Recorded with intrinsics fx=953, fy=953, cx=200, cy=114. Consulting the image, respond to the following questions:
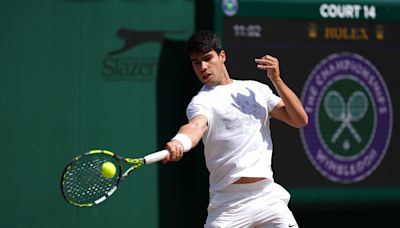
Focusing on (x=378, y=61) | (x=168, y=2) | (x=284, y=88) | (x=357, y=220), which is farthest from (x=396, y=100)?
(x=284, y=88)

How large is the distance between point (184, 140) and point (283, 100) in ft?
3.16

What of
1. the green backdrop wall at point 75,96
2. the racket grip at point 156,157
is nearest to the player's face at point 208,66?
the racket grip at point 156,157

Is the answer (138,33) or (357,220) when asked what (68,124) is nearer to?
(138,33)

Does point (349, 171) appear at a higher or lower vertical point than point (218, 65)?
lower

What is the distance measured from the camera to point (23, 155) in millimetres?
7148

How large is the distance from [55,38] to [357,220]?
9.80 ft

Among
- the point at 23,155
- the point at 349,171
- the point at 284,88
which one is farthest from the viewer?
the point at 349,171

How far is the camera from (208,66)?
548 cm

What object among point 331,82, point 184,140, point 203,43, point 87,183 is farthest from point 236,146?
point 331,82

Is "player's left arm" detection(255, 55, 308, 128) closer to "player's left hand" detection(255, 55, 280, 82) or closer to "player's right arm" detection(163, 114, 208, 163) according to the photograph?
"player's left hand" detection(255, 55, 280, 82)

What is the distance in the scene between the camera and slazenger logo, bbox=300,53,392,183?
7.55 metres

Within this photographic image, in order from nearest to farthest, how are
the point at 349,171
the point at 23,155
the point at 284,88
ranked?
the point at 284,88 → the point at 23,155 → the point at 349,171

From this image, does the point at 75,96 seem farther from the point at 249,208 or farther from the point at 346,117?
the point at 249,208

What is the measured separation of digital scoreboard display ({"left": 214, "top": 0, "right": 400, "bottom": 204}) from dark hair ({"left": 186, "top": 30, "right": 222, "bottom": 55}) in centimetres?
167
